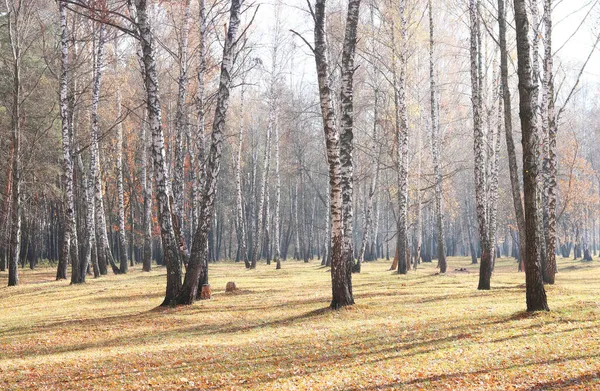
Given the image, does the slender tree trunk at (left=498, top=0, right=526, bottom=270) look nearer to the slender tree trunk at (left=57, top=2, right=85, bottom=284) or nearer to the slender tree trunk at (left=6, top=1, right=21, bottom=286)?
the slender tree trunk at (left=57, top=2, right=85, bottom=284)

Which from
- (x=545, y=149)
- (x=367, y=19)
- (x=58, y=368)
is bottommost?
(x=58, y=368)

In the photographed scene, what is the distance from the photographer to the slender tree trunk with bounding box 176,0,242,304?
537 inches

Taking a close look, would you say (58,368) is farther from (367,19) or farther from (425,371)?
(367,19)

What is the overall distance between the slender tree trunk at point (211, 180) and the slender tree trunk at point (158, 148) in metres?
0.35

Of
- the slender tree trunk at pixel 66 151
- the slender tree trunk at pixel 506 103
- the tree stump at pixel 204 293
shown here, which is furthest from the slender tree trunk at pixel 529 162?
the slender tree trunk at pixel 66 151

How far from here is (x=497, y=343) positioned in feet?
27.2

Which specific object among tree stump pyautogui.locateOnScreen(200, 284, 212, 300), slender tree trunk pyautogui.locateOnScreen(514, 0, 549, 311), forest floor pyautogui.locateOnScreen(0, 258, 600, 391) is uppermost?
slender tree trunk pyautogui.locateOnScreen(514, 0, 549, 311)

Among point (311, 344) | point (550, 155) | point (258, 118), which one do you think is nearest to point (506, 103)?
point (550, 155)

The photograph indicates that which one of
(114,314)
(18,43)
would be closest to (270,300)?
(114,314)

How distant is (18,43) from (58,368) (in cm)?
1730

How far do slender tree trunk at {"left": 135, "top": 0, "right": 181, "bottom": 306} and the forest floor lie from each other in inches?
35.6

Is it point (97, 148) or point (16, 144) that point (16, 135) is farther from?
point (97, 148)

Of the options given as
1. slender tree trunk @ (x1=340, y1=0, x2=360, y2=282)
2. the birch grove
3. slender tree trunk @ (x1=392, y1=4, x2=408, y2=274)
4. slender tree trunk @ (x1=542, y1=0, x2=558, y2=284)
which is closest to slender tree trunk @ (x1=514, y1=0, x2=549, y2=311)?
the birch grove

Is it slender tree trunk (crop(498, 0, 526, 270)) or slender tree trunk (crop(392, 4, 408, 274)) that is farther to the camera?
slender tree trunk (crop(392, 4, 408, 274))
